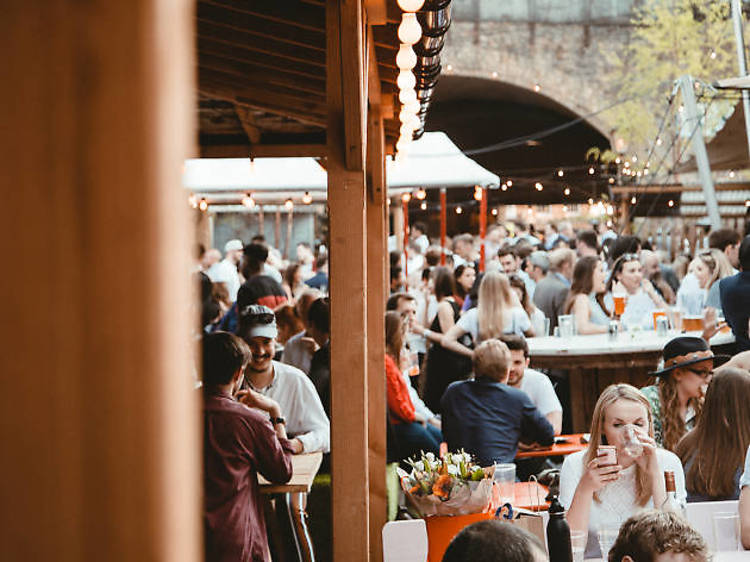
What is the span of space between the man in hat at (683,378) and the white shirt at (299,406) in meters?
1.67

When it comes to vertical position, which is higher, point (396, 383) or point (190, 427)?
point (190, 427)

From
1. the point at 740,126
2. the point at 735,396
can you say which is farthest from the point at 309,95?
the point at 740,126

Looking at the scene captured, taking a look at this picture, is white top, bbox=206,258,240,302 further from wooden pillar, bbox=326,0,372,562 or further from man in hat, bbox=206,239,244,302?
wooden pillar, bbox=326,0,372,562

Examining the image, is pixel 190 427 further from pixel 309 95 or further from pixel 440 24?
pixel 309 95

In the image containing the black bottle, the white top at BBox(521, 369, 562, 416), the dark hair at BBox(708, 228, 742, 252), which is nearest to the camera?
the black bottle

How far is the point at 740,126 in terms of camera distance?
13320mm

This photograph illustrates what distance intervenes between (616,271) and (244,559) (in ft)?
17.9

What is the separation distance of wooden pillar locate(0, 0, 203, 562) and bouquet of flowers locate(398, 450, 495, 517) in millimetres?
2968

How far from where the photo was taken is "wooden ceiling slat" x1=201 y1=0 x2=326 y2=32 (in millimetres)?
3936

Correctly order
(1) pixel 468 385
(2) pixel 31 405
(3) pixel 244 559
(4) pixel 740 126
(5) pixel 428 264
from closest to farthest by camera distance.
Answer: (2) pixel 31 405 < (3) pixel 244 559 < (1) pixel 468 385 < (5) pixel 428 264 < (4) pixel 740 126

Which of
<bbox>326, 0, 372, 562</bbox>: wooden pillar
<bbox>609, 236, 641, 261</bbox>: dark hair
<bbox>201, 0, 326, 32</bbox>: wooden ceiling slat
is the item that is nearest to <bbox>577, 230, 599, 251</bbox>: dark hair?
<bbox>609, 236, 641, 261</bbox>: dark hair

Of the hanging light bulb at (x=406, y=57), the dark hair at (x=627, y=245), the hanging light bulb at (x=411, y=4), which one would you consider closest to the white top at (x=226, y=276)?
the dark hair at (x=627, y=245)

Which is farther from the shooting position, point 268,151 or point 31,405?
point 268,151

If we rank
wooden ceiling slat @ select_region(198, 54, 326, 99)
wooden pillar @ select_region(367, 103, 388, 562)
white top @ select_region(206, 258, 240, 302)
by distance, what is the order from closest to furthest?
wooden pillar @ select_region(367, 103, 388, 562) < wooden ceiling slat @ select_region(198, 54, 326, 99) < white top @ select_region(206, 258, 240, 302)
